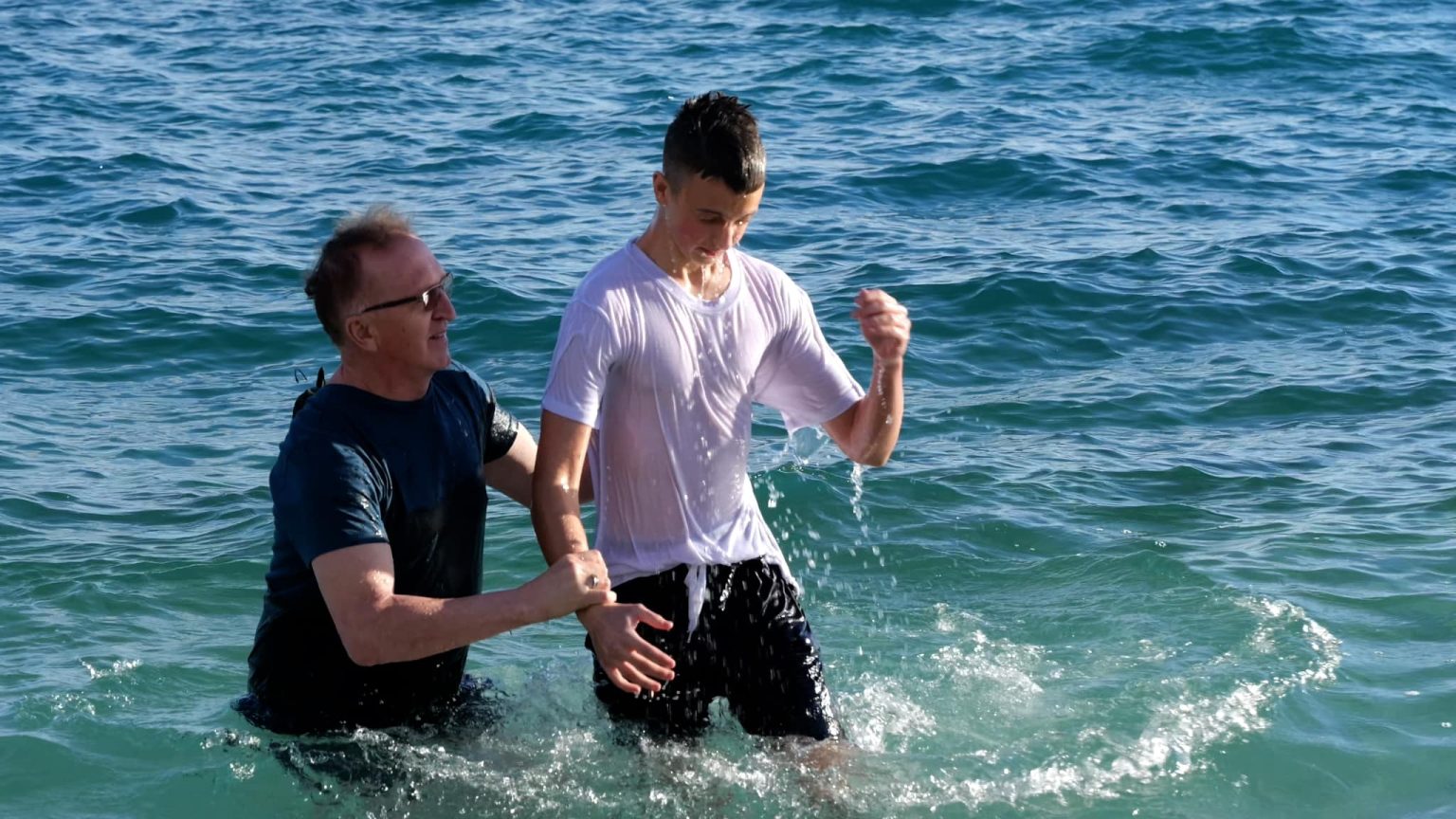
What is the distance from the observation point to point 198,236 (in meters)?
14.3

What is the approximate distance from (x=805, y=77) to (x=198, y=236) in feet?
27.6

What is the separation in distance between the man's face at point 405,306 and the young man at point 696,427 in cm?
32

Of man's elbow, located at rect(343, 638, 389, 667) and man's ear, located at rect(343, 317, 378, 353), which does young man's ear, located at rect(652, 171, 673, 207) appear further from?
man's elbow, located at rect(343, 638, 389, 667)

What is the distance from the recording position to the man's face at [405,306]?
4.29m

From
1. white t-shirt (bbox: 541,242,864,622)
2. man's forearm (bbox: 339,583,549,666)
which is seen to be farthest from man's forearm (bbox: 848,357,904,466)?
man's forearm (bbox: 339,583,549,666)

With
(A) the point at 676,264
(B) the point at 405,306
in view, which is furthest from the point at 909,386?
(B) the point at 405,306

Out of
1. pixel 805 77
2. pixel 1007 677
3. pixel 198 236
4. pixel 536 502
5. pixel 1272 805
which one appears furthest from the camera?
pixel 805 77

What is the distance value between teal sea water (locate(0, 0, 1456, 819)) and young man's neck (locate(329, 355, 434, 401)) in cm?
98

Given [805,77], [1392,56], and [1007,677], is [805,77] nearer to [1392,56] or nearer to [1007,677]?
[1392,56]

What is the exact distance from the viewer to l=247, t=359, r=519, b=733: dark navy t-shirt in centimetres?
418

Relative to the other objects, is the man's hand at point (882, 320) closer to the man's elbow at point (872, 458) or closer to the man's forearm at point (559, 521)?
the man's elbow at point (872, 458)

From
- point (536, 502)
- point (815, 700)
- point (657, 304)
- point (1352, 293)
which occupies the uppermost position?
point (657, 304)

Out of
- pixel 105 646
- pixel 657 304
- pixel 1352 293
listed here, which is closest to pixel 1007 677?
pixel 657 304

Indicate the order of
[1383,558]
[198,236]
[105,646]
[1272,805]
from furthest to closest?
[198,236]
[1383,558]
[105,646]
[1272,805]
